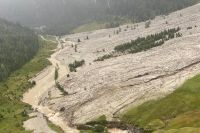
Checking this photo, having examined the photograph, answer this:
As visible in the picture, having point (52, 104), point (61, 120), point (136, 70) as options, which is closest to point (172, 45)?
point (136, 70)

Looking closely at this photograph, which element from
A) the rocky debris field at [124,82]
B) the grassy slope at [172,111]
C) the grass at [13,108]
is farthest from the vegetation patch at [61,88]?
the grassy slope at [172,111]

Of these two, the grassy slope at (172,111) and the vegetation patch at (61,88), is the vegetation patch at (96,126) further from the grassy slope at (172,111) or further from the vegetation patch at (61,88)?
the vegetation patch at (61,88)

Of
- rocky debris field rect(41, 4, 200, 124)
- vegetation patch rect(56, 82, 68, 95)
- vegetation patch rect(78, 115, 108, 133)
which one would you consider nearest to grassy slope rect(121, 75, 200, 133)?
rocky debris field rect(41, 4, 200, 124)

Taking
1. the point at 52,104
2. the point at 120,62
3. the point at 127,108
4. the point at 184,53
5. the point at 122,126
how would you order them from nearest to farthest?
the point at 122,126, the point at 127,108, the point at 52,104, the point at 184,53, the point at 120,62

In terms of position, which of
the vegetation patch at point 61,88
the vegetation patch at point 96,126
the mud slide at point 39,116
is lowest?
the mud slide at point 39,116

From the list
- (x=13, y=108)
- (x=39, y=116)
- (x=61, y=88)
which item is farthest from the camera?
(x=61, y=88)

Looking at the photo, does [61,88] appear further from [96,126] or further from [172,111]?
[172,111]

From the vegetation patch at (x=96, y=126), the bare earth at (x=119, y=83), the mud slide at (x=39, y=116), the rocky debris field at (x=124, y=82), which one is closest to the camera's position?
the vegetation patch at (x=96, y=126)

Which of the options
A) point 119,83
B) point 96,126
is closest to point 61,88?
point 119,83

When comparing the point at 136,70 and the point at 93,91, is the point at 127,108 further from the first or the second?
Answer: the point at 136,70
